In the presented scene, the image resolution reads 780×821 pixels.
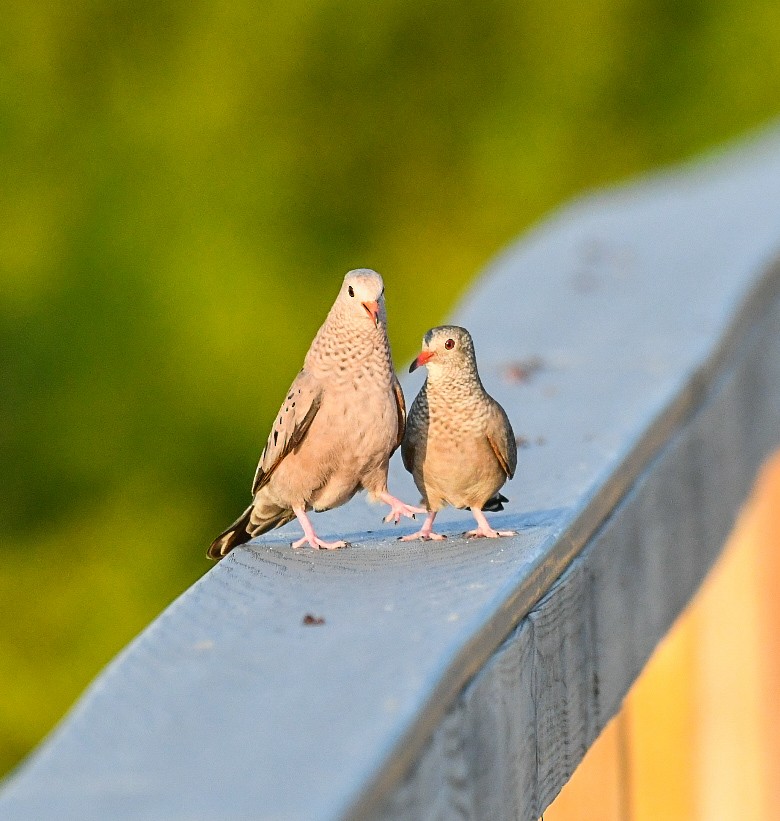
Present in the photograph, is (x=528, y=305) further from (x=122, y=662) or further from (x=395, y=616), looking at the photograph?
(x=122, y=662)

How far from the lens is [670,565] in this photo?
8.46 ft

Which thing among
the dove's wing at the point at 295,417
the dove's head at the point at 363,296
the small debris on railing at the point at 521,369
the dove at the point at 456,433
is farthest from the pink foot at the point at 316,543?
the small debris on railing at the point at 521,369

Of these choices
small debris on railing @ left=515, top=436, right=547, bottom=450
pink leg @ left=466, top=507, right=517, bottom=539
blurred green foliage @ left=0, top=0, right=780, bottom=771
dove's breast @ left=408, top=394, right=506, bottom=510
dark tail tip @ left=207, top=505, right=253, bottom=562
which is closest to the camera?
pink leg @ left=466, top=507, right=517, bottom=539

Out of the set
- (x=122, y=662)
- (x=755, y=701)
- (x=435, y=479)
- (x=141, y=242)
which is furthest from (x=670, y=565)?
(x=141, y=242)

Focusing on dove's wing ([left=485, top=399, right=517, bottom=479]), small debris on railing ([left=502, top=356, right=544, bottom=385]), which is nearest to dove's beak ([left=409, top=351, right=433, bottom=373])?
dove's wing ([left=485, top=399, right=517, bottom=479])

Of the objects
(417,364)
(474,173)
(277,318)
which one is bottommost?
(417,364)

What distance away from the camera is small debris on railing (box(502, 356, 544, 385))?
3.24 metres

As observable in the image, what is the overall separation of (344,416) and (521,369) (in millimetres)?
918

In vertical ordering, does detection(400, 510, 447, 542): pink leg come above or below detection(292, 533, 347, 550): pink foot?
above

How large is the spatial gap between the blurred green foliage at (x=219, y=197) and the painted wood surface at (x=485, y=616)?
169 inches

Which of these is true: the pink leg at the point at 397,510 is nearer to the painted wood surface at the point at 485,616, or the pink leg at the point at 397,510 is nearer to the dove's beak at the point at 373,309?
the painted wood surface at the point at 485,616

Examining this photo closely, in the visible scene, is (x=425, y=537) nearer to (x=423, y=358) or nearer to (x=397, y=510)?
(x=397, y=510)

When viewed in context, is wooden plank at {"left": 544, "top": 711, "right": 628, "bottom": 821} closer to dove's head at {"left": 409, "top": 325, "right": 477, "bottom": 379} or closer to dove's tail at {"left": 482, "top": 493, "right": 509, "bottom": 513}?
dove's tail at {"left": 482, "top": 493, "right": 509, "bottom": 513}

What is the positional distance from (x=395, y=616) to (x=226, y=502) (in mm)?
6259
